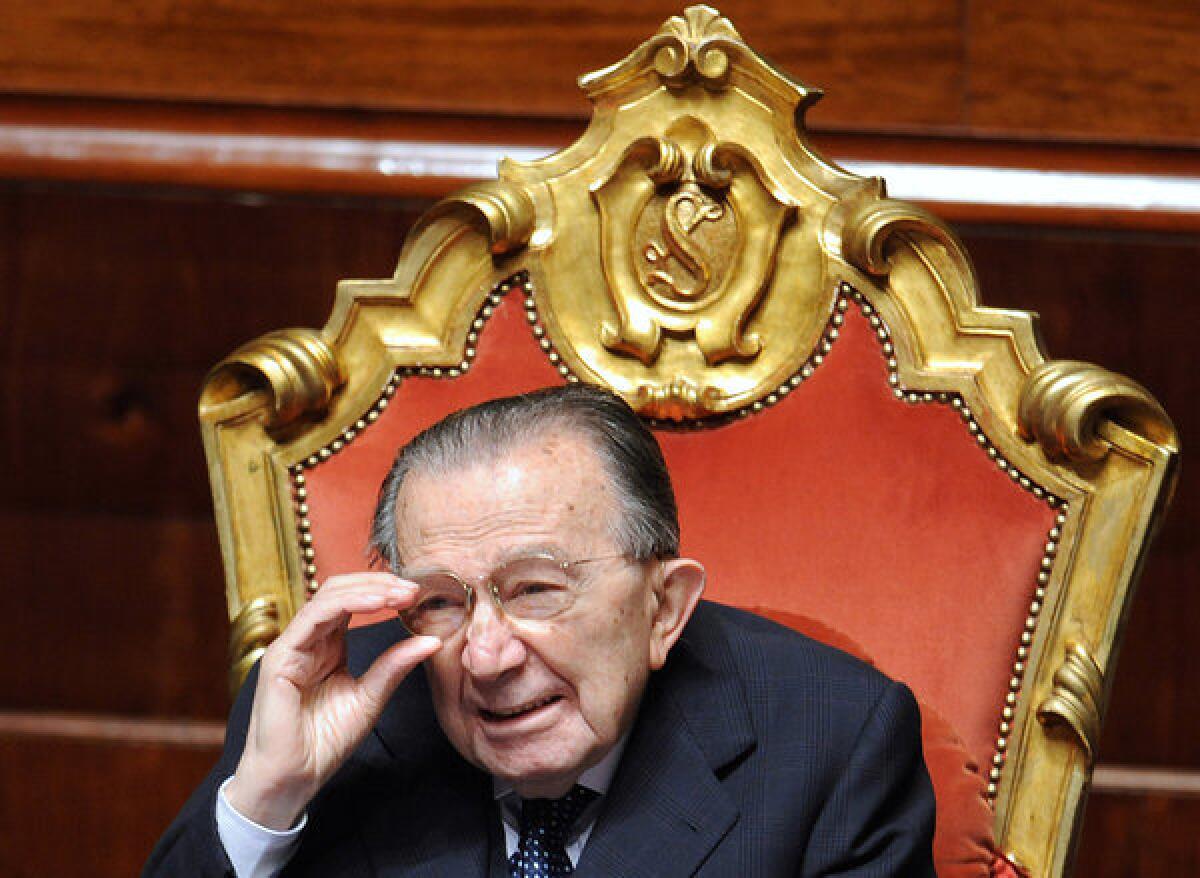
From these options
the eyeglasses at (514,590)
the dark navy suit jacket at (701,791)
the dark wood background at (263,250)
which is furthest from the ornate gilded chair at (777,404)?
the dark wood background at (263,250)

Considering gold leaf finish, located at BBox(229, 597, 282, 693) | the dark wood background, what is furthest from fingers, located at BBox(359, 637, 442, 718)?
the dark wood background

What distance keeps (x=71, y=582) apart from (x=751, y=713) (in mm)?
1588

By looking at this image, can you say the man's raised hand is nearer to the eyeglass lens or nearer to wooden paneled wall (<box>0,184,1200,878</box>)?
the eyeglass lens

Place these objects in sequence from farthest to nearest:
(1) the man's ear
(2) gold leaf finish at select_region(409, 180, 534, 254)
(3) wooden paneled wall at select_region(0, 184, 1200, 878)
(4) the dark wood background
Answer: (3) wooden paneled wall at select_region(0, 184, 1200, 878) < (4) the dark wood background < (2) gold leaf finish at select_region(409, 180, 534, 254) < (1) the man's ear

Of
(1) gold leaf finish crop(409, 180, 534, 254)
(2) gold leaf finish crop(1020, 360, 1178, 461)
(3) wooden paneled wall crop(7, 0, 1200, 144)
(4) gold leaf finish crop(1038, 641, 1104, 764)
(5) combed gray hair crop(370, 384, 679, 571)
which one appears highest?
(3) wooden paneled wall crop(7, 0, 1200, 144)

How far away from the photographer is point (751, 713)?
5.08 feet

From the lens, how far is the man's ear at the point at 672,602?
1502mm

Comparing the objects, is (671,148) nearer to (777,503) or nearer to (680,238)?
(680,238)

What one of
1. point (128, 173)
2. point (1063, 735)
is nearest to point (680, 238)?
point (1063, 735)

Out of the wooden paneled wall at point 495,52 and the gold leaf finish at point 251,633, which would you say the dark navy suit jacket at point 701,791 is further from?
the wooden paneled wall at point 495,52

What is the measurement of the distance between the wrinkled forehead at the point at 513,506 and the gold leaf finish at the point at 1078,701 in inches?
23.7

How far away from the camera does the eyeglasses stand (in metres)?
1.39

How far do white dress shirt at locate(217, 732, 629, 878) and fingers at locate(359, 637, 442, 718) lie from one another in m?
0.13

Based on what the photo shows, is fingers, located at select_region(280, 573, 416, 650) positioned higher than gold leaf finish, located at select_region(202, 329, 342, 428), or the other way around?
gold leaf finish, located at select_region(202, 329, 342, 428)
